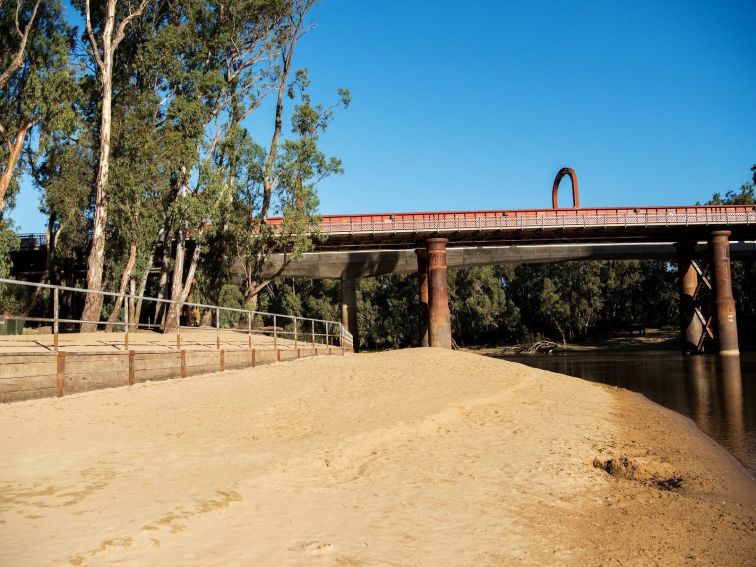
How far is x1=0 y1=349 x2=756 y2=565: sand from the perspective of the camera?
5031 millimetres

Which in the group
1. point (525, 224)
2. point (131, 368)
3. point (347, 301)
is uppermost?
point (525, 224)

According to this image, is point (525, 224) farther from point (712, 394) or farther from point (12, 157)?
point (12, 157)

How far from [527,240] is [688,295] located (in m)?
13.5

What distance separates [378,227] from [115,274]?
57.3 ft

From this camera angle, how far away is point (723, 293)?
46.2m

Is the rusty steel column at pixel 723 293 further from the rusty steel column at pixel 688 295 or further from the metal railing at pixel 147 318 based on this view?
the metal railing at pixel 147 318

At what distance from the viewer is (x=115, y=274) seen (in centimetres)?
3475

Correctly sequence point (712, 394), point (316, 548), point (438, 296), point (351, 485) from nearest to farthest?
1. point (316, 548)
2. point (351, 485)
3. point (712, 394)
4. point (438, 296)

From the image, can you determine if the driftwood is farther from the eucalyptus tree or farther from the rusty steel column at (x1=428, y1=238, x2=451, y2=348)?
the eucalyptus tree

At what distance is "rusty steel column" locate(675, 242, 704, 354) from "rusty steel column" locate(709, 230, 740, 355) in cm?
232

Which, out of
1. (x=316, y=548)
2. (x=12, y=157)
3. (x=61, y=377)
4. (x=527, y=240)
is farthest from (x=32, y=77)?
(x=527, y=240)

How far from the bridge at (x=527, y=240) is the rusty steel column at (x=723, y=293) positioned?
0.24ft

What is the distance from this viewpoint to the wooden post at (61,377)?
39.3 ft

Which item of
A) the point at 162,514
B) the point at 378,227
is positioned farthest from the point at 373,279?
the point at 162,514
